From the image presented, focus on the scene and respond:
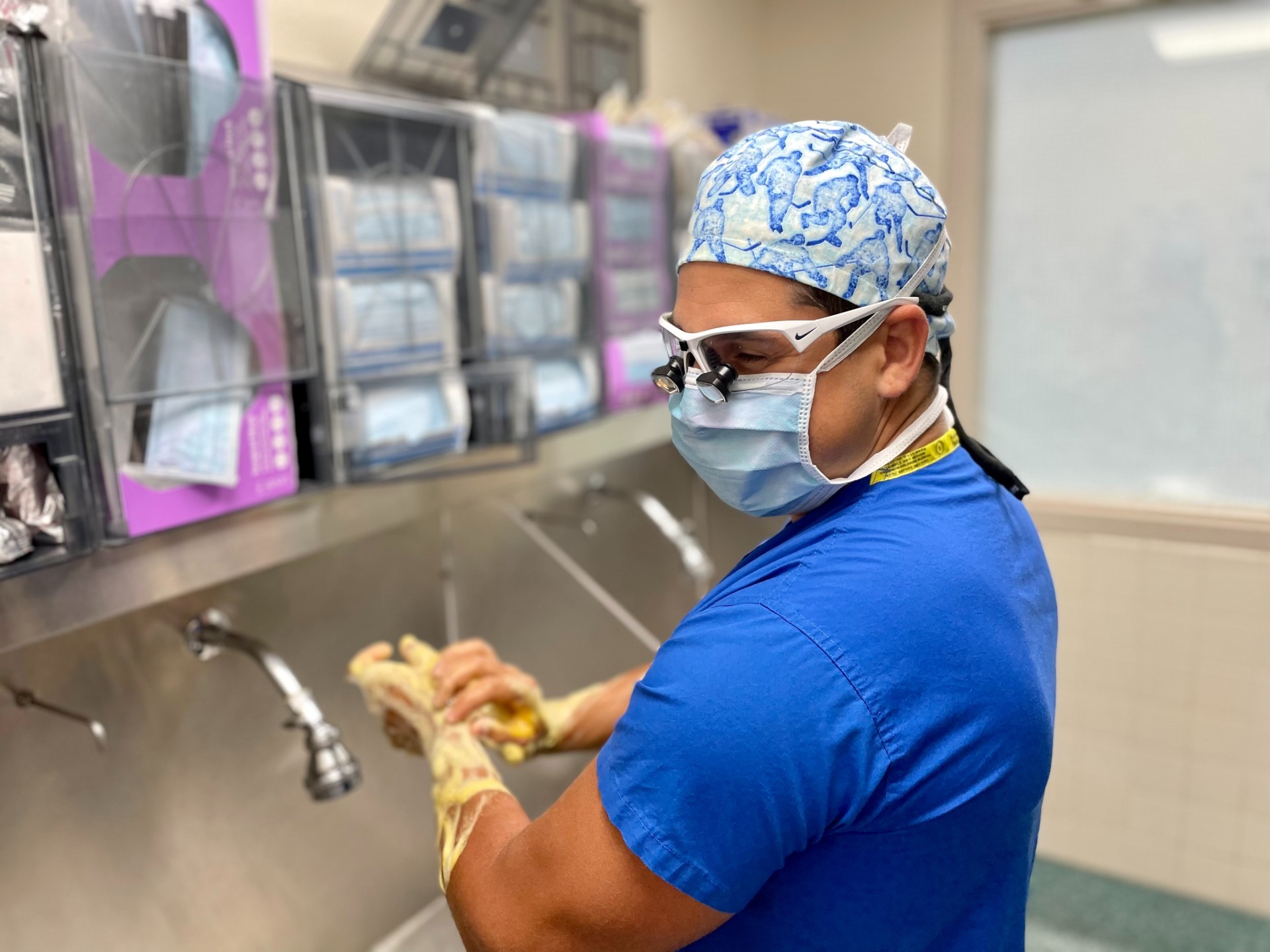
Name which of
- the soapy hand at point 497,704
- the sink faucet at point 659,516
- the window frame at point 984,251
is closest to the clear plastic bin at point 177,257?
the soapy hand at point 497,704

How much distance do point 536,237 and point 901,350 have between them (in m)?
0.77

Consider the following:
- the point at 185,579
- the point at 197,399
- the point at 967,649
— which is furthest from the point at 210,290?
the point at 967,649

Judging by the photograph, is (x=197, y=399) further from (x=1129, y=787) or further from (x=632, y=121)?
(x=1129, y=787)

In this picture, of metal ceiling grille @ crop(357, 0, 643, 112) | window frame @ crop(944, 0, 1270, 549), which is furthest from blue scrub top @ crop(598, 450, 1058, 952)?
window frame @ crop(944, 0, 1270, 549)

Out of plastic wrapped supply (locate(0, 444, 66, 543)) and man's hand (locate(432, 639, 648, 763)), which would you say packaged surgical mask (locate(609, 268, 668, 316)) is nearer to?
man's hand (locate(432, 639, 648, 763))

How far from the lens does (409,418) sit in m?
1.24

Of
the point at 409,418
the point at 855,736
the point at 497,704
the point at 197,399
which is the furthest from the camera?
the point at 409,418

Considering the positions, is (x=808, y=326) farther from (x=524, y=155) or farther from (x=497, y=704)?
(x=524, y=155)

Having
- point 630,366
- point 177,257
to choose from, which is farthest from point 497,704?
point 630,366

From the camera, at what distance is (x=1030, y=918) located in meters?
2.20

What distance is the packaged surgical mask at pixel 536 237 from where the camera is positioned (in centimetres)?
136

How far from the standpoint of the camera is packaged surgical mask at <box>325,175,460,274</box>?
1144mm

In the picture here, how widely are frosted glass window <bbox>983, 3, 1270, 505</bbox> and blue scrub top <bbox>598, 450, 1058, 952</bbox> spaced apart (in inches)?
62.8

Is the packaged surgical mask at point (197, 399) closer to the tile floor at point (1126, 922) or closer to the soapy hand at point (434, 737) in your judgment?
the soapy hand at point (434, 737)
